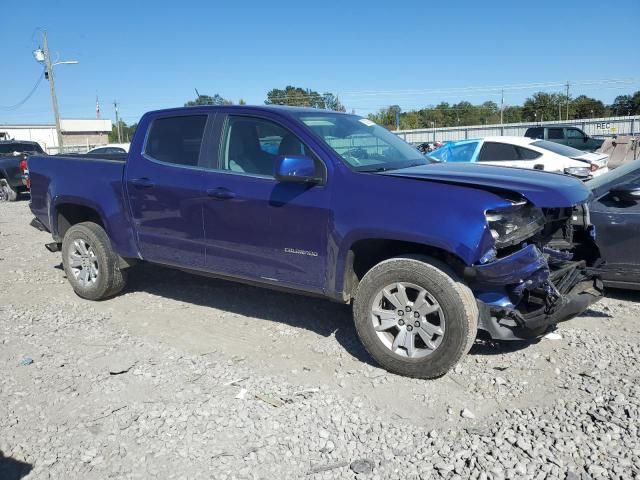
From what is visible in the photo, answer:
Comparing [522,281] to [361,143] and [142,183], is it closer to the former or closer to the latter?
[361,143]

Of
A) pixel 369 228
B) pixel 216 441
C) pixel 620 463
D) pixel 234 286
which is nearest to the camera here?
pixel 620 463

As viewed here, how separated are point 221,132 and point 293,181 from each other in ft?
3.37

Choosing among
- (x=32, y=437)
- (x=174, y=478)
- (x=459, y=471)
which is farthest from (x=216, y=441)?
(x=459, y=471)

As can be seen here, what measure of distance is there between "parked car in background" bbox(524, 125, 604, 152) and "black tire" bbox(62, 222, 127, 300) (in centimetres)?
2022

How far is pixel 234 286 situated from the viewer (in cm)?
627

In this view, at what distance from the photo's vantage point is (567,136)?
2300 cm

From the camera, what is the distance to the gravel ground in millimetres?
2967

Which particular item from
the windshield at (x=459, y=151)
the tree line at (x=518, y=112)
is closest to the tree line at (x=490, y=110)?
the tree line at (x=518, y=112)

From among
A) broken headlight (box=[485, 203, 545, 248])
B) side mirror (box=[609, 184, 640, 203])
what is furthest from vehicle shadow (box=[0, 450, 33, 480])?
side mirror (box=[609, 184, 640, 203])

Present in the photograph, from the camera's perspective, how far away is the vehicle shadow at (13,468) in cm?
290

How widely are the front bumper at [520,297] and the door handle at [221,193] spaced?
195cm

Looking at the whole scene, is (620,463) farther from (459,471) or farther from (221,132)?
(221,132)

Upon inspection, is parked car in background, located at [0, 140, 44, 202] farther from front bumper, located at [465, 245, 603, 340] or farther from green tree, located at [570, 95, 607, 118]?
green tree, located at [570, 95, 607, 118]

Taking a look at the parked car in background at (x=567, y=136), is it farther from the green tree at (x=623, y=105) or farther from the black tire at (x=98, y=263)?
the green tree at (x=623, y=105)
